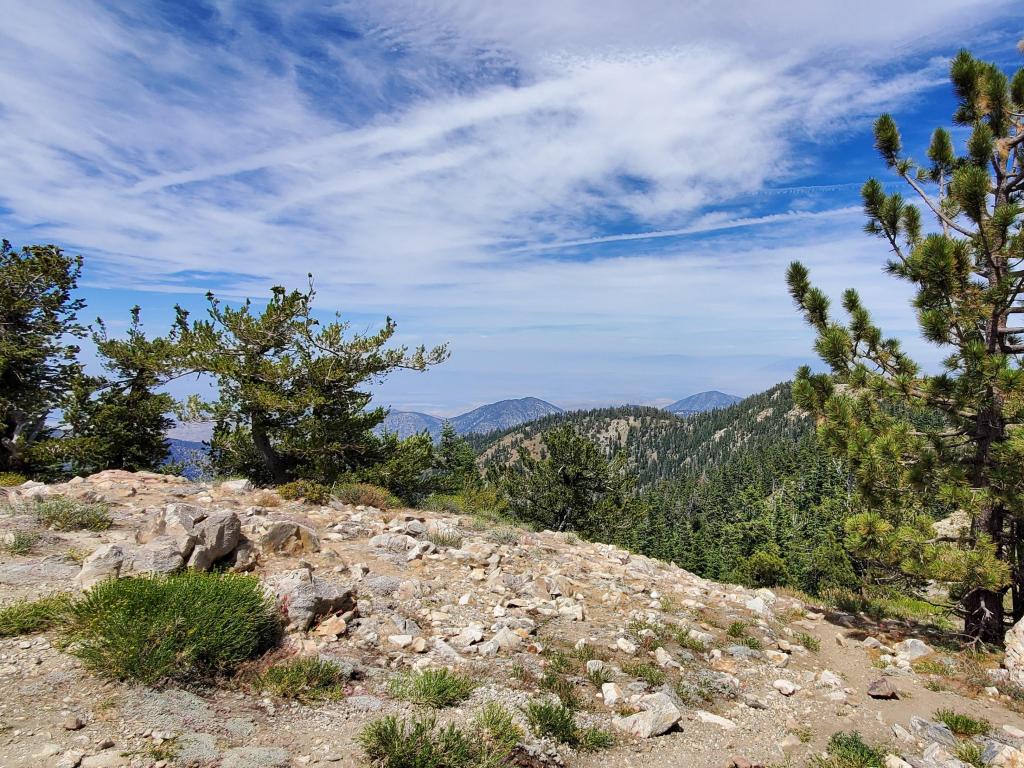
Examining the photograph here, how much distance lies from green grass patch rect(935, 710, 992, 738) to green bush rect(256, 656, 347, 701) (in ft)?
23.9

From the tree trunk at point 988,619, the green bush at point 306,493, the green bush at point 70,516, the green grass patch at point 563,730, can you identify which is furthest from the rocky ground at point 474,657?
the green bush at point 306,493

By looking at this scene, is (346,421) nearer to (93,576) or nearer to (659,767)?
(93,576)

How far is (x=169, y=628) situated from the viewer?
4.79m

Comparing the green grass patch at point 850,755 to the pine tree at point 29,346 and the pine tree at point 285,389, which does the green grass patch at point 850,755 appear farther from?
the pine tree at point 29,346

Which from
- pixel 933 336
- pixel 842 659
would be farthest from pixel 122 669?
pixel 933 336

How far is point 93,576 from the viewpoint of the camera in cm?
618

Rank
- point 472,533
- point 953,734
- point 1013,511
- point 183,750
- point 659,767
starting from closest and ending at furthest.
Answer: point 183,750
point 659,767
point 953,734
point 1013,511
point 472,533

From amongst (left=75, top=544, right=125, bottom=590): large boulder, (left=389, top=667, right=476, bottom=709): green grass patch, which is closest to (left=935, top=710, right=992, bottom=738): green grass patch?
(left=389, top=667, right=476, bottom=709): green grass patch

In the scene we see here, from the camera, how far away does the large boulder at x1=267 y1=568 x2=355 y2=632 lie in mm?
6340

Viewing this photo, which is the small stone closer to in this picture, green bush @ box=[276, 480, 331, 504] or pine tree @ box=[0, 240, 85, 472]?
green bush @ box=[276, 480, 331, 504]

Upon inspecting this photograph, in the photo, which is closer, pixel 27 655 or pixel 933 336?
pixel 27 655

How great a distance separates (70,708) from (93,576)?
2654mm

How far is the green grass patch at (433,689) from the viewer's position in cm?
526

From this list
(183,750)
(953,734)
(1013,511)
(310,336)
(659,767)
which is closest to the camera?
(183,750)
